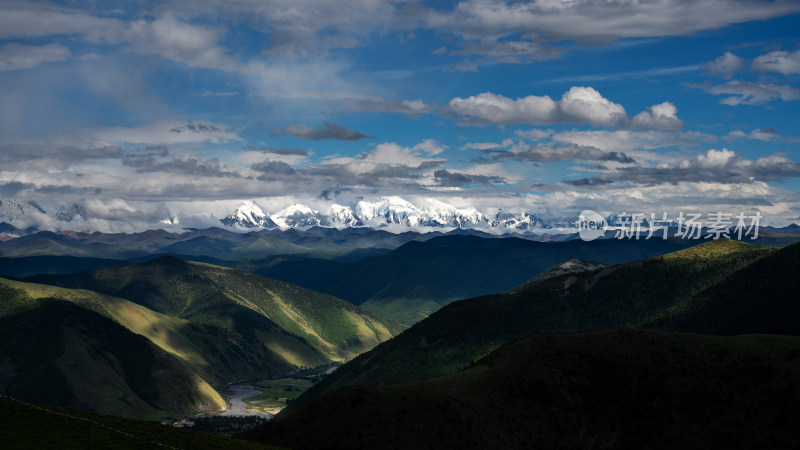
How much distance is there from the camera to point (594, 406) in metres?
185

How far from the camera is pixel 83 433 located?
121 meters

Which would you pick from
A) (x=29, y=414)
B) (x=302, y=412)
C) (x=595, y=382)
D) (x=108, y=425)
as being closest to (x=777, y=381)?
(x=595, y=382)

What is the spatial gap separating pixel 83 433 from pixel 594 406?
129 m

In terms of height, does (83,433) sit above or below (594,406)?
above

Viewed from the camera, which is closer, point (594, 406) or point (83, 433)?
point (83, 433)

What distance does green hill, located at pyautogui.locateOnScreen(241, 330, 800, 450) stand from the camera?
533 feet

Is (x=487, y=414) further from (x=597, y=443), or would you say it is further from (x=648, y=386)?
(x=648, y=386)

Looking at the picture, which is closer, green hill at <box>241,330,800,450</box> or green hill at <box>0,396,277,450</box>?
green hill at <box>0,396,277,450</box>

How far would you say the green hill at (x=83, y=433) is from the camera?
372ft

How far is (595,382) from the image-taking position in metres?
192

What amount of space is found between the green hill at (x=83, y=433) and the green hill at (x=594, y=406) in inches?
1188

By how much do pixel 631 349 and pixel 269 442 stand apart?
109 meters

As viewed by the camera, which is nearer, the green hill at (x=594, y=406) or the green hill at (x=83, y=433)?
the green hill at (x=83, y=433)

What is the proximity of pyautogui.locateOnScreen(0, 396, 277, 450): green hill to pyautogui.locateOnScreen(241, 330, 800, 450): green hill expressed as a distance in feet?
99.0
